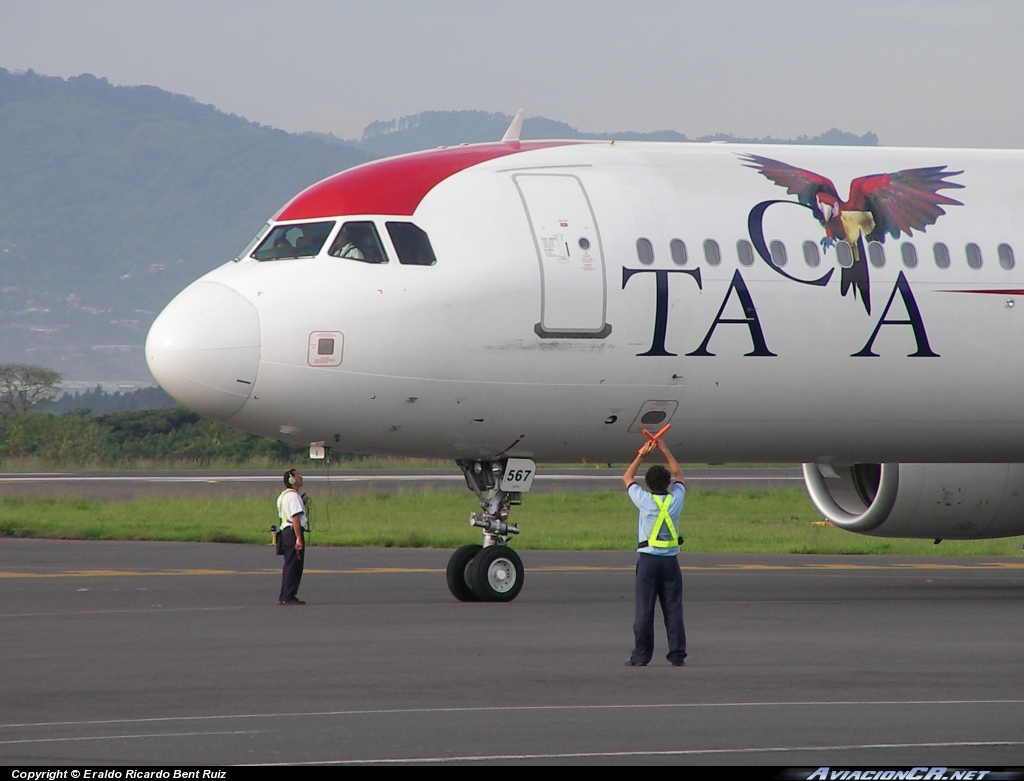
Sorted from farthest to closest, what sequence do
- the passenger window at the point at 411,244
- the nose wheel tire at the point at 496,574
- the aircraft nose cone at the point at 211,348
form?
the nose wheel tire at the point at 496,574 → the passenger window at the point at 411,244 → the aircraft nose cone at the point at 211,348

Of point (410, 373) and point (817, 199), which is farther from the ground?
point (817, 199)

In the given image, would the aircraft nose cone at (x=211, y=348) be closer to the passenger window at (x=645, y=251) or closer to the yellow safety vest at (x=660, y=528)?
the passenger window at (x=645, y=251)

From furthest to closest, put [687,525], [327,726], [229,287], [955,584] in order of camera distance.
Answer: [687,525] → [955,584] → [229,287] → [327,726]

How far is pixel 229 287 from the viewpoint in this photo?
20.8 meters

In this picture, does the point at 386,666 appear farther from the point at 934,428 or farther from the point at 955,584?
the point at 955,584

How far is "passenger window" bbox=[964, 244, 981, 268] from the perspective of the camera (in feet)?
75.0

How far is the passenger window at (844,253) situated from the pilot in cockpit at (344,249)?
5966 millimetres

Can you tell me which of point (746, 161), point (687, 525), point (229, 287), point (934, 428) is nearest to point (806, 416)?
point (934, 428)

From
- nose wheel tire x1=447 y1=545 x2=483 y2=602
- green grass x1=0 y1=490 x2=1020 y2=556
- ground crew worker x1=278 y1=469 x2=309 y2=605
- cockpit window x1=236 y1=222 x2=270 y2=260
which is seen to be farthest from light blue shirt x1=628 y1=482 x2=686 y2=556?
green grass x1=0 y1=490 x2=1020 y2=556

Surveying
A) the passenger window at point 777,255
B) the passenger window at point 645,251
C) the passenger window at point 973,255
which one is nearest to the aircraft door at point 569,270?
the passenger window at point 645,251

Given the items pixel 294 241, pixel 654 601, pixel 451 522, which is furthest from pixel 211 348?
pixel 451 522

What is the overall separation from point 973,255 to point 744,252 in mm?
3135

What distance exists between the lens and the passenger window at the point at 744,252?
22.0 meters

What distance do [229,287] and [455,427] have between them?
3.17 metres
